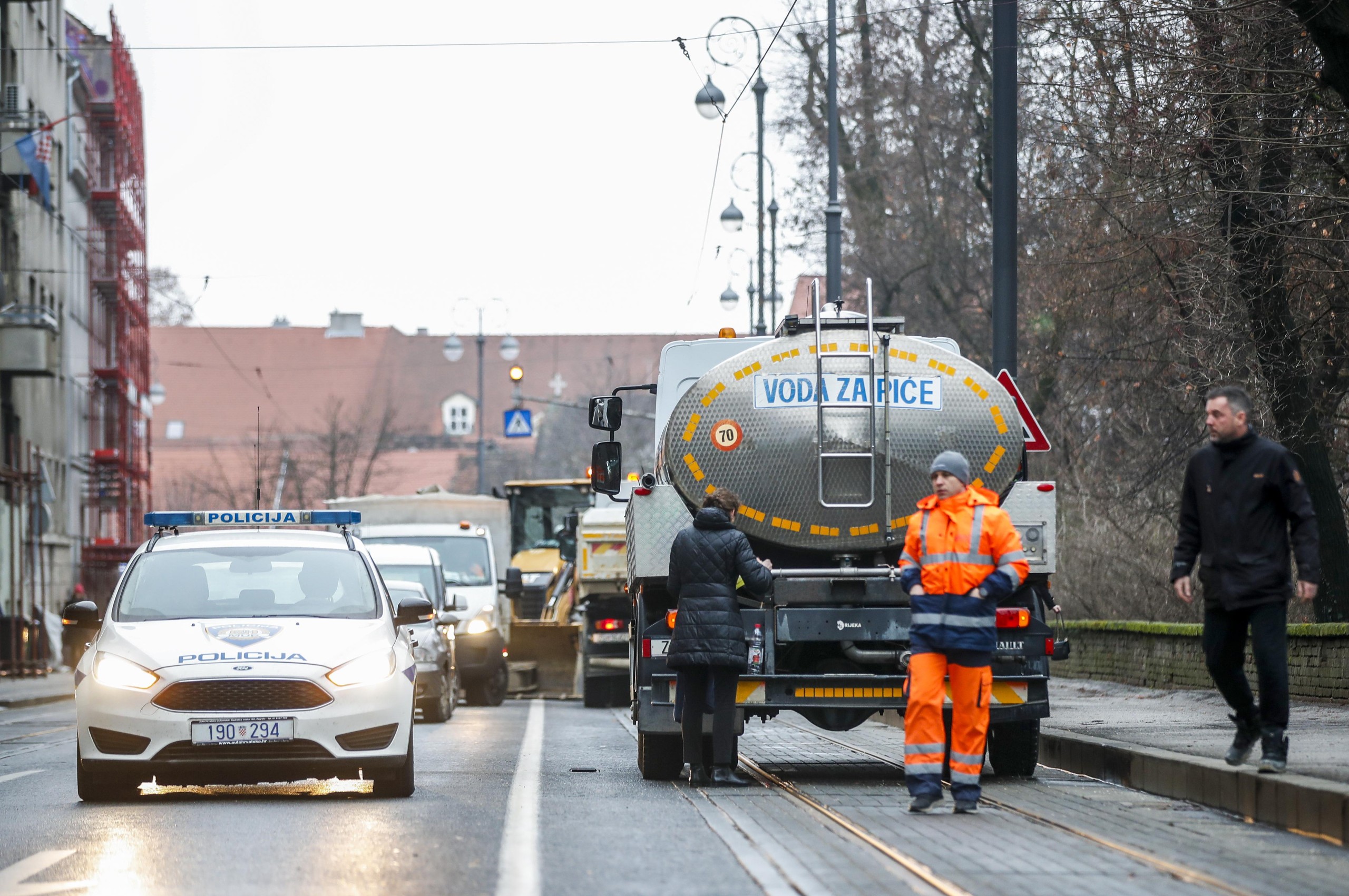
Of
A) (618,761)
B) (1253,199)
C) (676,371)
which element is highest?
(1253,199)

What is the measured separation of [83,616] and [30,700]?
18.4m

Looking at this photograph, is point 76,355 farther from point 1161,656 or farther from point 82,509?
point 1161,656

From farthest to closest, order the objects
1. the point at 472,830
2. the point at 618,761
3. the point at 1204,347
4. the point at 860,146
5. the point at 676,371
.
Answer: the point at 860,146, the point at 1204,347, the point at 676,371, the point at 618,761, the point at 472,830

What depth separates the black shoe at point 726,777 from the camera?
12.3 meters

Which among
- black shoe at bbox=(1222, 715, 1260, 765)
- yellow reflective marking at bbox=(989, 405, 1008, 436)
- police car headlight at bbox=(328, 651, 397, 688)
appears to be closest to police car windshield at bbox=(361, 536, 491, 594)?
police car headlight at bbox=(328, 651, 397, 688)

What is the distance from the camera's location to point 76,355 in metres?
55.8

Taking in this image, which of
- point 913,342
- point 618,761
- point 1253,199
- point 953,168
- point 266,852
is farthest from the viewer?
point 953,168

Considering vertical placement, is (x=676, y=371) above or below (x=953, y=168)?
below

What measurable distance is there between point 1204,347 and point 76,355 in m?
42.5

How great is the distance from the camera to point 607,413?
14586mm

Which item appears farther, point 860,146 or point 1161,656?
point 860,146

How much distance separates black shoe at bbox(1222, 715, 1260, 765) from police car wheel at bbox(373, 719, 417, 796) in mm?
4492

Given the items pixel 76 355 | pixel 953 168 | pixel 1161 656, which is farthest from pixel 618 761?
pixel 76 355

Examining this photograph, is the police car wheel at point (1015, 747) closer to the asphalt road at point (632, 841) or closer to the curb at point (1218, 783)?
the asphalt road at point (632, 841)
